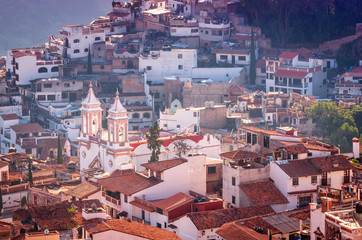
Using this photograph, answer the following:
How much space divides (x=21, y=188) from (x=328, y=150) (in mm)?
15894

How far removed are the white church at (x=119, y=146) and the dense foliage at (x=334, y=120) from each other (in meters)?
10.3

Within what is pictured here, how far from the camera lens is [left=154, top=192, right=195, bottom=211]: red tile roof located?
38.3 m

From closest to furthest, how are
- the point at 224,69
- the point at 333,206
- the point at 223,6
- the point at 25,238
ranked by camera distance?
the point at 333,206 → the point at 25,238 → the point at 224,69 → the point at 223,6

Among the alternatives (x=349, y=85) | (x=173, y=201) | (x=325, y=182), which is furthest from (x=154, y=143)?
(x=349, y=85)

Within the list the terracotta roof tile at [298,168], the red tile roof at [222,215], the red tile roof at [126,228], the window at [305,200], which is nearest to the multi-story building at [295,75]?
the terracotta roof tile at [298,168]

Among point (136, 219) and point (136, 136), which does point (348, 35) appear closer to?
point (136, 136)

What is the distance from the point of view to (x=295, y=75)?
2800 inches

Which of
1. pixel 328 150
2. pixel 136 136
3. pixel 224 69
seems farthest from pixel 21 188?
pixel 224 69

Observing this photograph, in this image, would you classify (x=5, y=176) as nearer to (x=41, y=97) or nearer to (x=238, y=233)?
(x=238, y=233)

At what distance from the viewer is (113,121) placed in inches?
A: 2060

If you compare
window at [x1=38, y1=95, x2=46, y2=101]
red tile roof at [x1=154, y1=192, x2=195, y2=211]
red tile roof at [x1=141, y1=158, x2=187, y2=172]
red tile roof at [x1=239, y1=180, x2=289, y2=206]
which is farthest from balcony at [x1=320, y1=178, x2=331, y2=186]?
window at [x1=38, y1=95, x2=46, y2=101]

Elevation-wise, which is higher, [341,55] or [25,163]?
[341,55]

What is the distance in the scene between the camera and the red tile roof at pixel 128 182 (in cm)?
4019

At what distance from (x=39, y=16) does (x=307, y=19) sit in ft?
120
